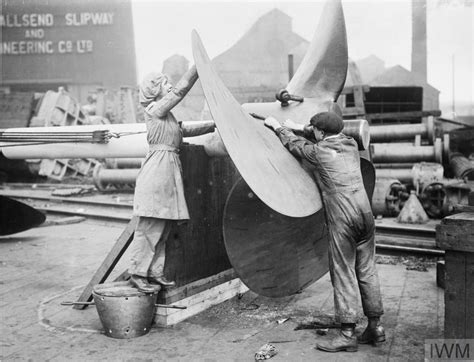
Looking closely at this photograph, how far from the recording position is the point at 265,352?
339 centimetres

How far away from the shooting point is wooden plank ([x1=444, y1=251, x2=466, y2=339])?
2.93m

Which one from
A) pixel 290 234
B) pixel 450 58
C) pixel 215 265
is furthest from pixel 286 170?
pixel 450 58

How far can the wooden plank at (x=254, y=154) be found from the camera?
270cm

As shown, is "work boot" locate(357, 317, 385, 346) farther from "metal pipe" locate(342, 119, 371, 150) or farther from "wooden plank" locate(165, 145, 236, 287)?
"wooden plank" locate(165, 145, 236, 287)

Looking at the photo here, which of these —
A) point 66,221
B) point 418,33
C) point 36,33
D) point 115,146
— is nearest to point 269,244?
point 115,146

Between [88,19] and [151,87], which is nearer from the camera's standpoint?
[151,87]

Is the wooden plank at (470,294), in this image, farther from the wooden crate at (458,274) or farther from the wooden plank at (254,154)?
the wooden plank at (254,154)

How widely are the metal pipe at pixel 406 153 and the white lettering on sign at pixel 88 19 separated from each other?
2023 cm

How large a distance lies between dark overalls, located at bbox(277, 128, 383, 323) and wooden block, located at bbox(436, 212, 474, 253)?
60 cm

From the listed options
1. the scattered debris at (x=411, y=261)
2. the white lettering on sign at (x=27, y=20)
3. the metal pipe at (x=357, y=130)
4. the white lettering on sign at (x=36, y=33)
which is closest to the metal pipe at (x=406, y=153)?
the scattered debris at (x=411, y=261)

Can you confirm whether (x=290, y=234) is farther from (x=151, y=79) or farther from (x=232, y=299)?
(x=151, y=79)

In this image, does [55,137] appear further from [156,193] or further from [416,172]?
[416,172]

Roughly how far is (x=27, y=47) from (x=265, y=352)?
27746 millimetres

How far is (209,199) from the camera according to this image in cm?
461
